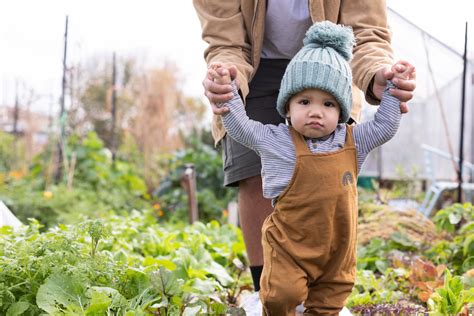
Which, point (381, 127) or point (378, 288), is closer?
point (381, 127)

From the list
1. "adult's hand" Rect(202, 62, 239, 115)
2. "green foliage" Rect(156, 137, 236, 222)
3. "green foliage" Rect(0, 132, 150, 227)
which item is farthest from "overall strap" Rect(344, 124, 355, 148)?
"green foliage" Rect(156, 137, 236, 222)

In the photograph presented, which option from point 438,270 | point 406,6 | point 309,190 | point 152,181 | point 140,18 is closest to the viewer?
point 309,190

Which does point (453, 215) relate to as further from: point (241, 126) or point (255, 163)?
point (241, 126)

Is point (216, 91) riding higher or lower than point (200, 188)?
higher

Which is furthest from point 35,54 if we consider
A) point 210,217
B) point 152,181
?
point 210,217

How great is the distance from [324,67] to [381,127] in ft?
0.77

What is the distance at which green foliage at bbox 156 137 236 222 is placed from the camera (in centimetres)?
723

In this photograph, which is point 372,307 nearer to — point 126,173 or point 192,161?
point 192,161

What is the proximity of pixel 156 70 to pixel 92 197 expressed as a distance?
352 centimetres

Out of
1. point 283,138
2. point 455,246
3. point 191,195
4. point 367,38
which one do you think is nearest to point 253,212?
point 283,138

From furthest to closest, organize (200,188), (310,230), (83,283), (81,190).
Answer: (200,188) → (81,190) → (83,283) → (310,230)

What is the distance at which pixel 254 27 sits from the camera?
7.51 feet

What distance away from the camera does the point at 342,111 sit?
1.86 m

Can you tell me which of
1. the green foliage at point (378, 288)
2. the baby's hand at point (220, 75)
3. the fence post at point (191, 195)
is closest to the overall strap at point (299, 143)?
the baby's hand at point (220, 75)
